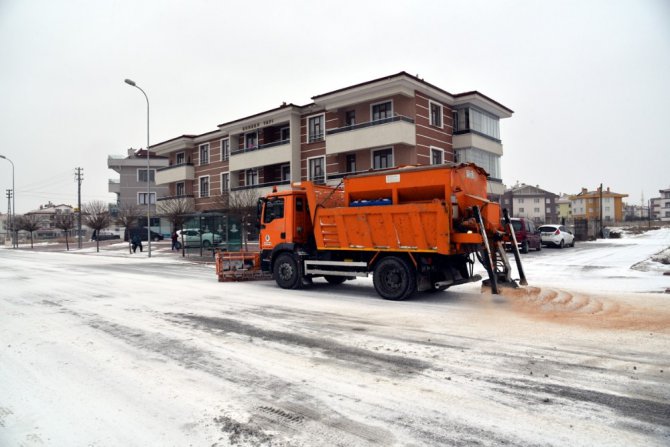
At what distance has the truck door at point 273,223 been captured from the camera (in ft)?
39.7

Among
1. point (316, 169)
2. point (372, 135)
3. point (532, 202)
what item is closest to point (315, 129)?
point (316, 169)

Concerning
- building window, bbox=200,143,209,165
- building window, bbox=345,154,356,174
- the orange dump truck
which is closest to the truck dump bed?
the orange dump truck

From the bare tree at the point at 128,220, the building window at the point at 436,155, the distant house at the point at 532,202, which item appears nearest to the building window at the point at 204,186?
the bare tree at the point at 128,220

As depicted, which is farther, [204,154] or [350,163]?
[204,154]

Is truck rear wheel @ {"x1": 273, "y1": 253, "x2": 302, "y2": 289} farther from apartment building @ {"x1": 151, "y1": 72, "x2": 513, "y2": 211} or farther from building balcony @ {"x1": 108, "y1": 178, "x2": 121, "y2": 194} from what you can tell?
building balcony @ {"x1": 108, "y1": 178, "x2": 121, "y2": 194}

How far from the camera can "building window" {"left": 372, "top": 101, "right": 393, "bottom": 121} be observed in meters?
28.1

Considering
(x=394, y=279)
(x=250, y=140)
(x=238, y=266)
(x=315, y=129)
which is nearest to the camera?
(x=394, y=279)

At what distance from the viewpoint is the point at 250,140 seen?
3772 centimetres

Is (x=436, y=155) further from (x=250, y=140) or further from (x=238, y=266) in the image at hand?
(x=238, y=266)

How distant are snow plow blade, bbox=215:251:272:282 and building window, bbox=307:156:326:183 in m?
18.1

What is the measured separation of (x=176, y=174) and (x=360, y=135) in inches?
959

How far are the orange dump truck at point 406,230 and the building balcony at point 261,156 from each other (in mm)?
22261

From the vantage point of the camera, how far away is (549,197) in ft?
368

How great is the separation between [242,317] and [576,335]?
17.9 ft
